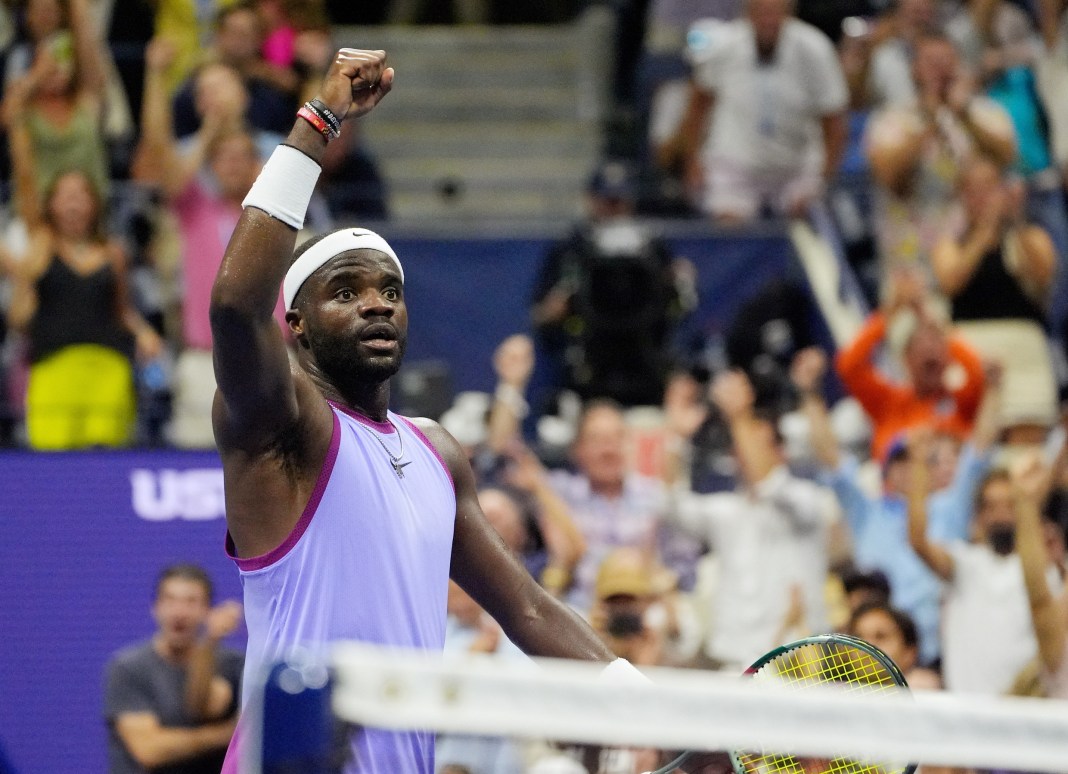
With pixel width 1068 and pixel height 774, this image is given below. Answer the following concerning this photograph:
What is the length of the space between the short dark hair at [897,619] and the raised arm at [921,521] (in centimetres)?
73

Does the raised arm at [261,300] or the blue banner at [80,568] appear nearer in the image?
the raised arm at [261,300]

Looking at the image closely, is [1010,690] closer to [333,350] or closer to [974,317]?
[974,317]

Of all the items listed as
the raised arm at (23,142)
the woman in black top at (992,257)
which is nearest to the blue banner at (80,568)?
the raised arm at (23,142)

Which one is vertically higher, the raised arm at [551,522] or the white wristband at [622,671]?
the white wristband at [622,671]

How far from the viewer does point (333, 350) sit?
402 cm

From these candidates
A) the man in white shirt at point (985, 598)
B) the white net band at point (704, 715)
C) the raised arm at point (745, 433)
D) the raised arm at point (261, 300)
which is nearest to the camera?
the white net band at point (704, 715)

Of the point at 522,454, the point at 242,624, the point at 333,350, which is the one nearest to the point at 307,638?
the point at 333,350

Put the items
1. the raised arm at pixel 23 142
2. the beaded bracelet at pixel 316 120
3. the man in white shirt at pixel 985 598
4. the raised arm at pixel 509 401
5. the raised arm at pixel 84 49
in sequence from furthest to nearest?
the raised arm at pixel 84 49, the raised arm at pixel 23 142, the raised arm at pixel 509 401, the man in white shirt at pixel 985 598, the beaded bracelet at pixel 316 120

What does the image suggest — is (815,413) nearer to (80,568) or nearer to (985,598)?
(985,598)

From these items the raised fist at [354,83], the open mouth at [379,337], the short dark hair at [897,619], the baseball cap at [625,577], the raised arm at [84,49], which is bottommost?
the baseball cap at [625,577]

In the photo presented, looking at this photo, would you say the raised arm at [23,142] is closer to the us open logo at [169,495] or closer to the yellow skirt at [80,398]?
the yellow skirt at [80,398]

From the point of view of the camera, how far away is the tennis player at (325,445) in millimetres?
3656

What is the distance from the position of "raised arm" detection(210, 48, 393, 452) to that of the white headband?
0.32m

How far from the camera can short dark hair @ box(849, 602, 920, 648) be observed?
22.1 ft
